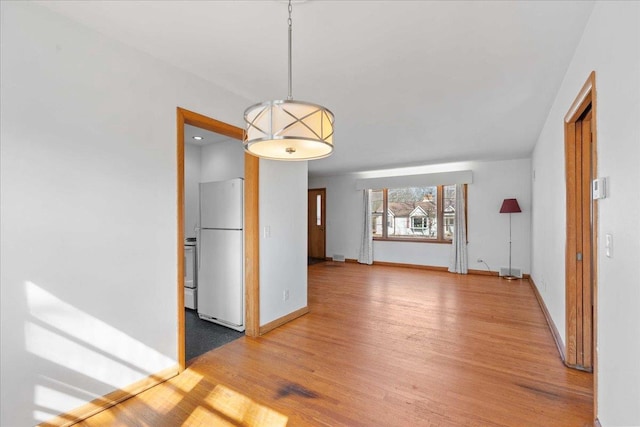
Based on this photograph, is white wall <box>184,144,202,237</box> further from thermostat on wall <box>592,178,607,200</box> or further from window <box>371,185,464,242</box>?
window <box>371,185,464,242</box>

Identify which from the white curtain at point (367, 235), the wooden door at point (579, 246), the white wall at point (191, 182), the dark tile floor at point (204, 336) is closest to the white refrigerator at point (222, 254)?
the dark tile floor at point (204, 336)

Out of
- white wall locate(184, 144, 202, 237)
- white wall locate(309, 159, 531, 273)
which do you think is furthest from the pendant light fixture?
white wall locate(309, 159, 531, 273)

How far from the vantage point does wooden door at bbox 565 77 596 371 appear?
2324 mm

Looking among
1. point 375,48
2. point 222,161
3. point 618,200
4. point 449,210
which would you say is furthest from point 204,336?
point 449,210

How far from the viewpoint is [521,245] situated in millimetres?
6090

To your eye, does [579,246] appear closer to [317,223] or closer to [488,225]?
[488,225]

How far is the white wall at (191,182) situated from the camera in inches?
173

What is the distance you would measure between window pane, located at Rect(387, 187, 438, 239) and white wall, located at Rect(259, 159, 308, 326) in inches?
166

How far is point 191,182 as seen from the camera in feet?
14.8

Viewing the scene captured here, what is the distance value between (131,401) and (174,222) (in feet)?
4.13

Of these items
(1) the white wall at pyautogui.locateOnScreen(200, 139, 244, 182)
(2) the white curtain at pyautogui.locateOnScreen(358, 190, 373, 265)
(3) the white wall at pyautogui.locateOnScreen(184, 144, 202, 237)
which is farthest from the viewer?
(2) the white curtain at pyautogui.locateOnScreen(358, 190, 373, 265)

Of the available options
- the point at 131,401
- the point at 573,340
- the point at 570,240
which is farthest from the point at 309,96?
the point at 573,340

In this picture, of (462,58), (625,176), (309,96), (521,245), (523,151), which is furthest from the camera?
(521,245)

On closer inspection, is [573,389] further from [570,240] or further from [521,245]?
[521,245]
